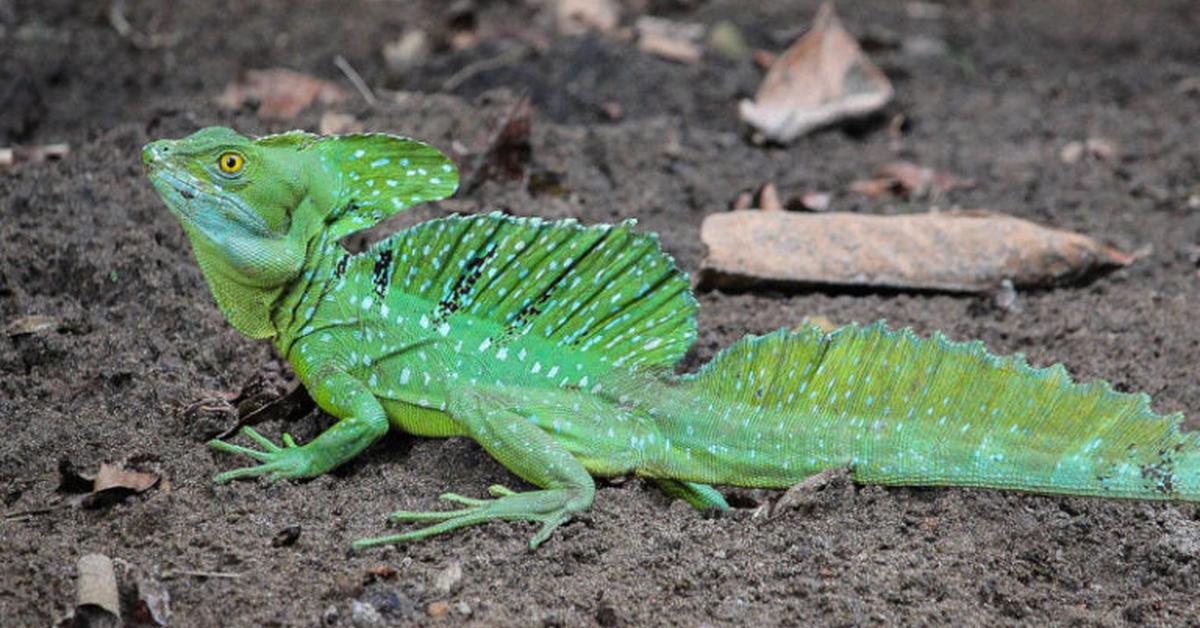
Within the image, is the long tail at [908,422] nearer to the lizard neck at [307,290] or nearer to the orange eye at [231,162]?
the lizard neck at [307,290]

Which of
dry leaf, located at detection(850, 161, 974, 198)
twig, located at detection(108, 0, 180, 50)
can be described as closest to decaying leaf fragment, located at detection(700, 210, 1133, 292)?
dry leaf, located at detection(850, 161, 974, 198)

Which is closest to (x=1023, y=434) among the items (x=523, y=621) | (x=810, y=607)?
(x=810, y=607)

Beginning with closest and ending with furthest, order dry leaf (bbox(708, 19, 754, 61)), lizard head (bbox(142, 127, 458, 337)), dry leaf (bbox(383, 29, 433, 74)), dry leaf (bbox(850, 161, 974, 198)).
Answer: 1. lizard head (bbox(142, 127, 458, 337))
2. dry leaf (bbox(850, 161, 974, 198))
3. dry leaf (bbox(383, 29, 433, 74))
4. dry leaf (bbox(708, 19, 754, 61))

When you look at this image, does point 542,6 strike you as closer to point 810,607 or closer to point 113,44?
point 113,44

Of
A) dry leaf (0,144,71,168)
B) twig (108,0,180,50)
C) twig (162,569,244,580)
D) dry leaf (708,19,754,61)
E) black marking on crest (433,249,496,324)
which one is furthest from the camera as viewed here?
dry leaf (708,19,754,61)

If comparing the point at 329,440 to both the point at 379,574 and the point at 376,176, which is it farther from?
the point at 376,176

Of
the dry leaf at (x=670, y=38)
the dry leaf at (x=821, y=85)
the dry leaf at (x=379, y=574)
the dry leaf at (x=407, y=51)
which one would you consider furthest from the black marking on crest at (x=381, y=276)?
the dry leaf at (x=670, y=38)

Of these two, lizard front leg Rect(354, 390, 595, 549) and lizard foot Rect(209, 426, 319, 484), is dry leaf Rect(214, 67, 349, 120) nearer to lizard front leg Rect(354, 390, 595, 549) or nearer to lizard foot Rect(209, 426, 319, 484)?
lizard foot Rect(209, 426, 319, 484)
